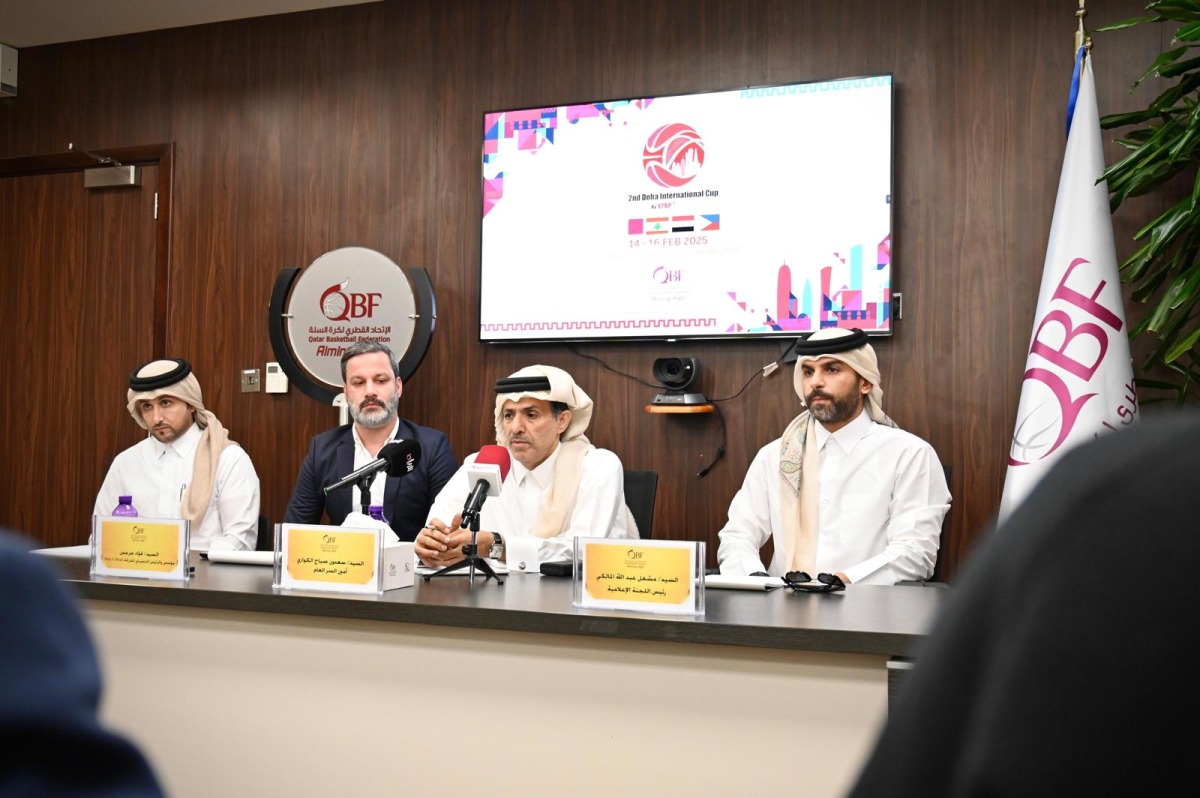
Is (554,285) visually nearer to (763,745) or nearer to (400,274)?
(400,274)

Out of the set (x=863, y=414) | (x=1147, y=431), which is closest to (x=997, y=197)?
(x=863, y=414)

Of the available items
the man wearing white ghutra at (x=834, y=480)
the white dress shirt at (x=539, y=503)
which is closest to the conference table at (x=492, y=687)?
the white dress shirt at (x=539, y=503)

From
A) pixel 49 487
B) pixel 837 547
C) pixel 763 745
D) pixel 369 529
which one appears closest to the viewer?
pixel 763 745

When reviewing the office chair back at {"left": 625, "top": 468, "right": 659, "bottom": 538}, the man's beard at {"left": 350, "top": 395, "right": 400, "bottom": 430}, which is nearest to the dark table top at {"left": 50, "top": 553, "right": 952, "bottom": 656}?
the office chair back at {"left": 625, "top": 468, "right": 659, "bottom": 538}

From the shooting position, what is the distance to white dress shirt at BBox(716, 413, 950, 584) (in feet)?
10.9

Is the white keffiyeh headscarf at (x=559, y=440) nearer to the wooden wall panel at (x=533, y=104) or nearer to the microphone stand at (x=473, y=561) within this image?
the wooden wall panel at (x=533, y=104)

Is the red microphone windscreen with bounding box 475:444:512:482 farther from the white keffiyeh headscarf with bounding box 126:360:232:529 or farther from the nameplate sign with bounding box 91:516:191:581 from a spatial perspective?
the white keffiyeh headscarf with bounding box 126:360:232:529

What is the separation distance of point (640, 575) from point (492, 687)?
35 cm

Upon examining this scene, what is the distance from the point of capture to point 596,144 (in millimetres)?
4172

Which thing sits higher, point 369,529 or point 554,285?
point 554,285

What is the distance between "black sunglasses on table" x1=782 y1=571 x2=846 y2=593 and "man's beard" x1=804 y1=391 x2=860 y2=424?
121cm

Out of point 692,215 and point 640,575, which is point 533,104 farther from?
point 640,575

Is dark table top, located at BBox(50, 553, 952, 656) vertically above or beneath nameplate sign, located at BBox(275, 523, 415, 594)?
beneath

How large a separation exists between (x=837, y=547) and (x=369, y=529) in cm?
174
